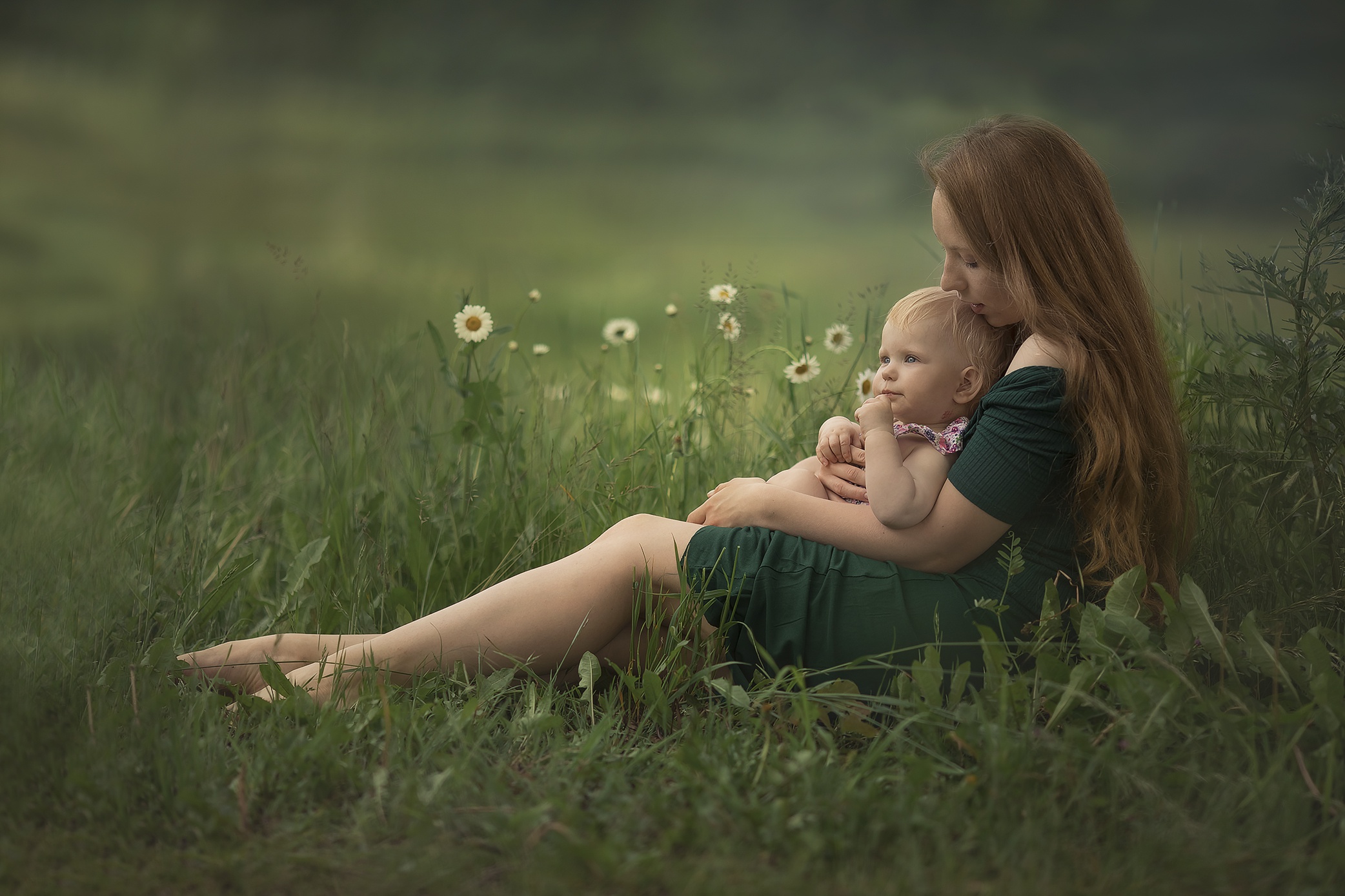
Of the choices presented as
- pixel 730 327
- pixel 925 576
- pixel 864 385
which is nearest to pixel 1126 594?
pixel 925 576

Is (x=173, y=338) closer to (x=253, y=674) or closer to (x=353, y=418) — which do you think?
(x=353, y=418)

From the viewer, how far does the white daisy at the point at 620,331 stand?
9.95 feet

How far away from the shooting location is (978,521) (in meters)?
1.80

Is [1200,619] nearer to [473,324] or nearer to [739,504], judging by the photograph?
[739,504]

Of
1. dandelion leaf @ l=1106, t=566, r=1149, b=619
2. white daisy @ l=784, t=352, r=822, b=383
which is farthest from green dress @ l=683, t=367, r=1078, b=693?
white daisy @ l=784, t=352, r=822, b=383

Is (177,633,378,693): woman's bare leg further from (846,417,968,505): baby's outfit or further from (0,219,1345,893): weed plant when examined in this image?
(846,417,968,505): baby's outfit

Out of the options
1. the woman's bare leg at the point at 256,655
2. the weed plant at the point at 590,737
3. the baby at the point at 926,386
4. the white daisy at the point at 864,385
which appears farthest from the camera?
the white daisy at the point at 864,385

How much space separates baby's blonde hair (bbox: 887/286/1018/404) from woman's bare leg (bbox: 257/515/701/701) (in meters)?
0.64

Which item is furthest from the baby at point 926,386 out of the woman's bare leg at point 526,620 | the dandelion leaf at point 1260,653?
the dandelion leaf at point 1260,653

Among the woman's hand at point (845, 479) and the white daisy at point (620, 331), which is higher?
the white daisy at point (620, 331)

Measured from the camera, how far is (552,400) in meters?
3.11

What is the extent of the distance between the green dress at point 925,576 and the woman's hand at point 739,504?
0.13ft

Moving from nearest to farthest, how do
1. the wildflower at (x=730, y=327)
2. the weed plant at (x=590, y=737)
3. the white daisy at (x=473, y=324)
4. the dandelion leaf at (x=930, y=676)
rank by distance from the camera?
the weed plant at (x=590, y=737)
the dandelion leaf at (x=930, y=676)
the white daisy at (x=473, y=324)
the wildflower at (x=730, y=327)

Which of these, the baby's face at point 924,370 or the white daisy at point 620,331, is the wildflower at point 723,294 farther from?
the baby's face at point 924,370
